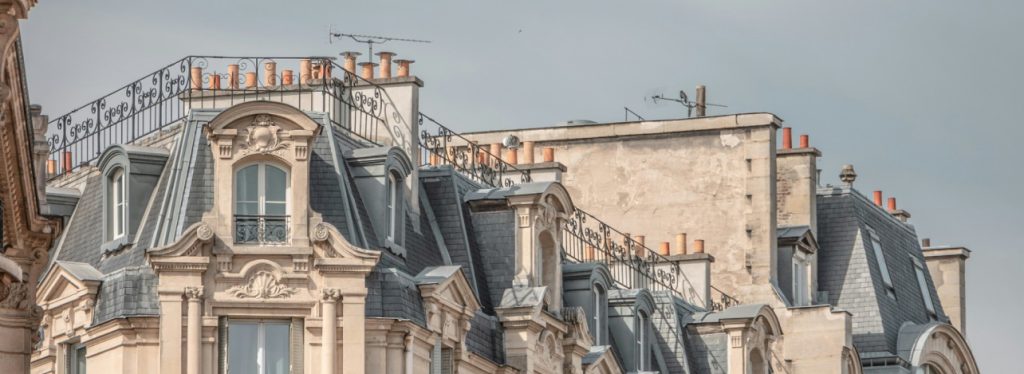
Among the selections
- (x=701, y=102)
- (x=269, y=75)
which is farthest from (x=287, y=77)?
(x=701, y=102)

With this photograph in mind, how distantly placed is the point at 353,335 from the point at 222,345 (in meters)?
1.77

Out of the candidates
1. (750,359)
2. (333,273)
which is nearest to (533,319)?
(333,273)

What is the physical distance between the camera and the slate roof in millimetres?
69562

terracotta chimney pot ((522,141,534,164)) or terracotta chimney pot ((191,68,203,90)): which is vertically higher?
terracotta chimney pot ((191,68,203,90))

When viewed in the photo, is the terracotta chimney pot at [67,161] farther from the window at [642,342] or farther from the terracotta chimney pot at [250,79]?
the window at [642,342]

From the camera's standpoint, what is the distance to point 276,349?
46.8 metres

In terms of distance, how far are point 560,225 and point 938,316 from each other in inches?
830

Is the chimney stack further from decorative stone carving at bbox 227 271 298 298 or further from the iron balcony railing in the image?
decorative stone carving at bbox 227 271 298 298

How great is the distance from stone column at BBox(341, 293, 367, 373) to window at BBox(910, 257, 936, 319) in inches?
1109

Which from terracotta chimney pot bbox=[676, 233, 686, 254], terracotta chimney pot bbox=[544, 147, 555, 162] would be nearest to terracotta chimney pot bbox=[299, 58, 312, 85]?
terracotta chimney pot bbox=[544, 147, 555, 162]

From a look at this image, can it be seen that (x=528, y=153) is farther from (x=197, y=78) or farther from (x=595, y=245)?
(x=197, y=78)

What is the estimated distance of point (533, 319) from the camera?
51.5 m

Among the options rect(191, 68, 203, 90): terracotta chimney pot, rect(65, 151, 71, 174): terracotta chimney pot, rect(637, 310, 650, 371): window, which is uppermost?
rect(191, 68, 203, 90): terracotta chimney pot

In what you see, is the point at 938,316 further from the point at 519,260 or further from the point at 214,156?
the point at 214,156
